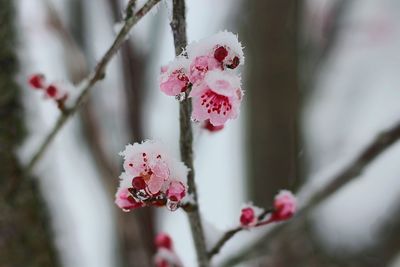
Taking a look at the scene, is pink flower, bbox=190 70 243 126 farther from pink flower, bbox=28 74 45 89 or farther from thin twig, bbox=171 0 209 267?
pink flower, bbox=28 74 45 89

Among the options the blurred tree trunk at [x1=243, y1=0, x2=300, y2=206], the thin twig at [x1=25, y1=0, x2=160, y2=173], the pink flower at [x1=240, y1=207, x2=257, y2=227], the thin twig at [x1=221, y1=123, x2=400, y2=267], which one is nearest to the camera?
the thin twig at [x1=25, y1=0, x2=160, y2=173]

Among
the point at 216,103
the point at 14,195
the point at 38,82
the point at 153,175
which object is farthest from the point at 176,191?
the point at 14,195

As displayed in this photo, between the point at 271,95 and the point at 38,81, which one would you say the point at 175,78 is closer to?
the point at 38,81

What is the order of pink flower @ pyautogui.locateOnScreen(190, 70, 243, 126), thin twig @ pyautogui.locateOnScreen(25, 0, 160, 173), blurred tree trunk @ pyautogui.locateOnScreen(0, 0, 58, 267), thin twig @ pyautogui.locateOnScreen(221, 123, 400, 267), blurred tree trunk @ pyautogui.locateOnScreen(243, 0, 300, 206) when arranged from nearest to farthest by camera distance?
pink flower @ pyautogui.locateOnScreen(190, 70, 243, 126) < thin twig @ pyautogui.locateOnScreen(25, 0, 160, 173) < thin twig @ pyautogui.locateOnScreen(221, 123, 400, 267) < blurred tree trunk @ pyautogui.locateOnScreen(0, 0, 58, 267) < blurred tree trunk @ pyautogui.locateOnScreen(243, 0, 300, 206)

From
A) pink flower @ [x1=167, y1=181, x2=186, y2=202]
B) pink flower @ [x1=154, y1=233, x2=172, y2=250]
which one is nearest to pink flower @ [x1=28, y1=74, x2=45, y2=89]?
pink flower @ [x1=154, y1=233, x2=172, y2=250]

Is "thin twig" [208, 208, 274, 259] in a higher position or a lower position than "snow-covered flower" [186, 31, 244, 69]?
lower

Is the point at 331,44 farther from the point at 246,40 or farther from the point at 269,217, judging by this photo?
the point at 269,217

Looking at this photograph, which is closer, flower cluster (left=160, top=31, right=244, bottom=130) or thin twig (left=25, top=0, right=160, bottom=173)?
flower cluster (left=160, top=31, right=244, bottom=130)
